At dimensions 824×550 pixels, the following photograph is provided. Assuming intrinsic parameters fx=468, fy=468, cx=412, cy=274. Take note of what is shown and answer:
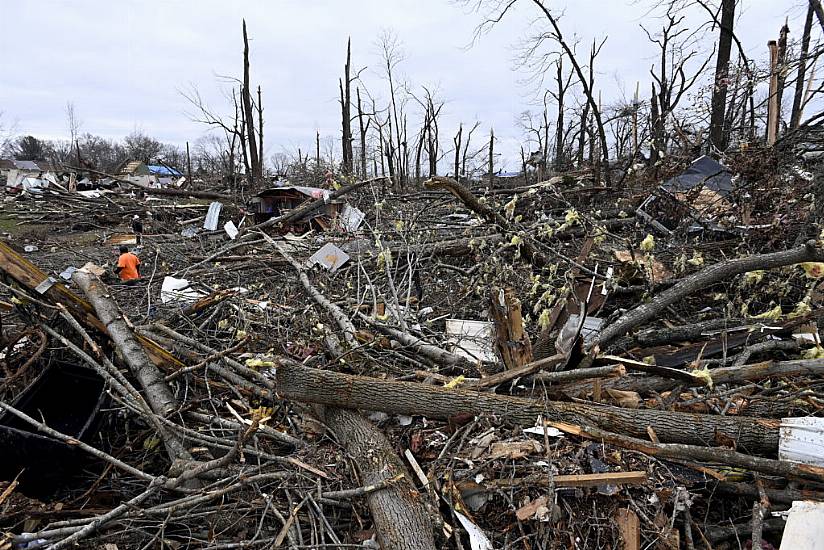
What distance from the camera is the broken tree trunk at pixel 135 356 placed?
9.40ft

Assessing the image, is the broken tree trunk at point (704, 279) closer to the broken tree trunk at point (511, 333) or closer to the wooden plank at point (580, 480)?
the broken tree trunk at point (511, 333)

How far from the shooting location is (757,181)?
17.5 feet

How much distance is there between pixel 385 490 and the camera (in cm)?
226

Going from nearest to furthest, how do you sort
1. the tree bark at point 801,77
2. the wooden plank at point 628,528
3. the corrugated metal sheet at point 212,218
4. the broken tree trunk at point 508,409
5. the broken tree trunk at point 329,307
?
the wooden plank at point 628,528 < the broken tree trunk at point 508,409 < the broken tree trunk at point 329,307 < the tree bark at point 801,77 < the corrugated metal sheet at point 212,218

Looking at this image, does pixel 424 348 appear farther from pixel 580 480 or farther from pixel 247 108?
pixel 247 108

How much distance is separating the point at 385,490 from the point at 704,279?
121 inches

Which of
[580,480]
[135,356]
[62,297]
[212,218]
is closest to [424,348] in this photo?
[580,480]

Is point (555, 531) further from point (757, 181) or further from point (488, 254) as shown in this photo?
point (757, 181)

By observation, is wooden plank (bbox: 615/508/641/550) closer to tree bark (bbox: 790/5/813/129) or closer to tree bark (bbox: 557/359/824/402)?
tree bark (bbox: 557/359/824/402)

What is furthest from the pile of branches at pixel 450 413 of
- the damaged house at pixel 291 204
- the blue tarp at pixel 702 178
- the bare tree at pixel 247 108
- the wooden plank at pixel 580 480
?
the bare tree at pixel 247 108

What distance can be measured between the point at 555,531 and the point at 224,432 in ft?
6.99

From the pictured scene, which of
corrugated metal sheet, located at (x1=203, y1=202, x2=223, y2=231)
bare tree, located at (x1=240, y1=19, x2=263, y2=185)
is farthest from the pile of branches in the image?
bare tree, located at (x1=240, y1=19, x2=263, y2=185)

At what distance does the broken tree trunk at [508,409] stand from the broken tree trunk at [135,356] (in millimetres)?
765

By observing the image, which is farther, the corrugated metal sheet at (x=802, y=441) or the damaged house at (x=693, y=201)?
the damaged house at (x=693, y=201)
